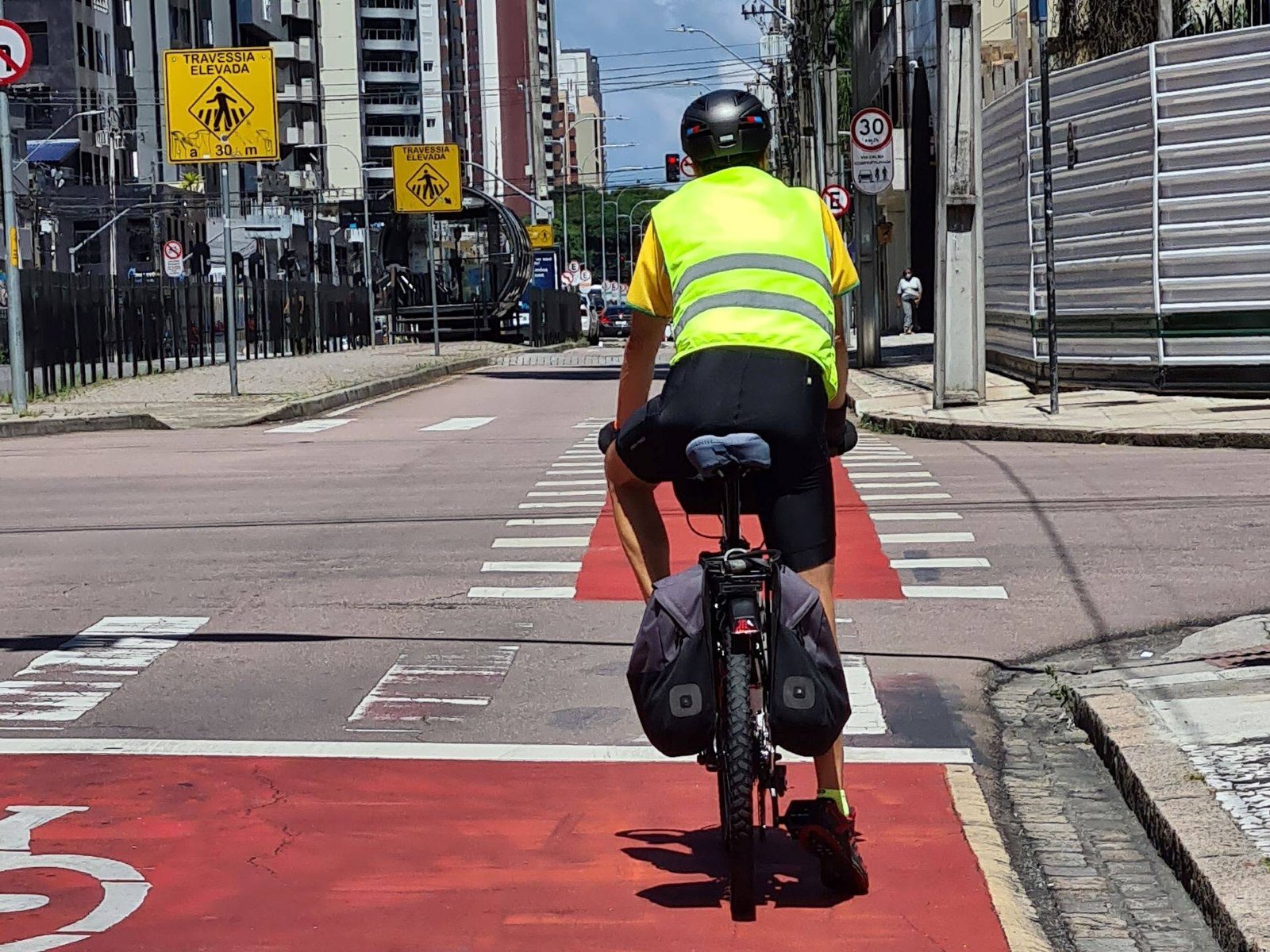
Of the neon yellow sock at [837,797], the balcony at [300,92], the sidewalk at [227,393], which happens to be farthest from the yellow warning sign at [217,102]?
→ the balcony at [300,92]

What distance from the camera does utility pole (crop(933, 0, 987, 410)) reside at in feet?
71.2

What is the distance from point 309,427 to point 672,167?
37576 millimetres

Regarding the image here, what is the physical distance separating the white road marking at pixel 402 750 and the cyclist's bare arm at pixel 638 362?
1694mm

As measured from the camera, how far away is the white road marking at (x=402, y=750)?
6660 millimetres

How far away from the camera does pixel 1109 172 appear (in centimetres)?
2228

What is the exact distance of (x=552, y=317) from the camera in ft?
239

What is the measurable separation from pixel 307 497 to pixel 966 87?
977cm

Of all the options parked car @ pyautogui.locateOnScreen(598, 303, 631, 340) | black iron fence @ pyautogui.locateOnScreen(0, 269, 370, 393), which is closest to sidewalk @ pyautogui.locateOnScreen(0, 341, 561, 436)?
black iron fence @ pyautogui.locateOnScreen(0, 269, 370, 393)

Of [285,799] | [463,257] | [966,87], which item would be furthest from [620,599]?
[463,257]

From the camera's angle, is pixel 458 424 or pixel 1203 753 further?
pixel 458 424

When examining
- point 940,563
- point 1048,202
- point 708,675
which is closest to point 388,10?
point 1048,202

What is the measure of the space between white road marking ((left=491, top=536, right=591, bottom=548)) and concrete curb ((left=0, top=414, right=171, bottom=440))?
12.5 metres

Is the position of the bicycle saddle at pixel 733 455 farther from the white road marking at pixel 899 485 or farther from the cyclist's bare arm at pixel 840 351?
the white road marking at pixel 899 485

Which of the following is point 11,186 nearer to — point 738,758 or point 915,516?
point 915,516
